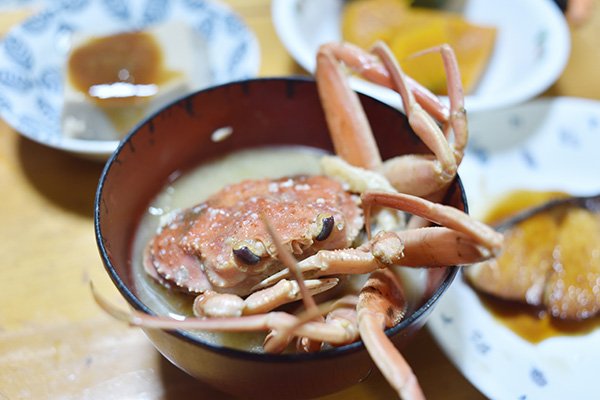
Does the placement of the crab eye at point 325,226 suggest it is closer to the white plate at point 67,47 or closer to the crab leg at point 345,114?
the crab leg at point 345,114

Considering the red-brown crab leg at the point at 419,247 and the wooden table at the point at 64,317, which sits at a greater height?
the red-brown crab leg at the point at 419,247

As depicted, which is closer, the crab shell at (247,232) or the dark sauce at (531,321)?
the crab shell at (247,232)

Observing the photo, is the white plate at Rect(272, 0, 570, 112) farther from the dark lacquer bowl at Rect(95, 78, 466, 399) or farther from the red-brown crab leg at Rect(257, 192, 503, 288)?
the red-brown crab leg at Rect(257, 192, 503, 288)

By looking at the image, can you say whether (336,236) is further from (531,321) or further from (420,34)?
(420,34)

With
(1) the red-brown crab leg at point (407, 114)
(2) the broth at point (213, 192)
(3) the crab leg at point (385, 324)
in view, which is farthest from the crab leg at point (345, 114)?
(3) the crab leg at point (385, 324)

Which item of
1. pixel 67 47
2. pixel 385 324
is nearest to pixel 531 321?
pixel 385 324

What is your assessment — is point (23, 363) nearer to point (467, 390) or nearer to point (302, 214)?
point (302, 214)

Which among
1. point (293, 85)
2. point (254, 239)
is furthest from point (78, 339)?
point (293, 85)

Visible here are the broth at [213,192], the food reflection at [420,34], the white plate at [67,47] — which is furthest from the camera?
the food reflection at [420,34]
